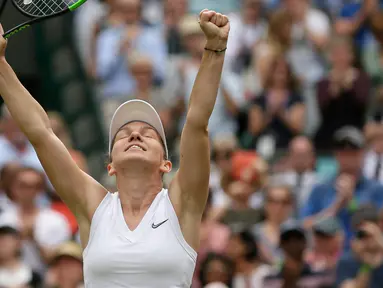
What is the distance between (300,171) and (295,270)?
196 centimetres

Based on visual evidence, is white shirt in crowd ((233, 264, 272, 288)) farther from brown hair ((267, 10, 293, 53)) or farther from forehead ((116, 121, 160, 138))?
brown hair ((267, 10, 293, 53))

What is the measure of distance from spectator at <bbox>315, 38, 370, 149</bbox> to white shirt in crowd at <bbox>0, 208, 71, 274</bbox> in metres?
3.03

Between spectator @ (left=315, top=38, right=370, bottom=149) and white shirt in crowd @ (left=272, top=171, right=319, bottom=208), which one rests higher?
spectator @ (left=315, top=38, right=370, bottom=149)

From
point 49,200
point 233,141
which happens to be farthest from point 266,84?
point 49,200

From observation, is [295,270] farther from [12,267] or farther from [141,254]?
[141,254]

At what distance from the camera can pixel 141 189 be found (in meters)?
5.07

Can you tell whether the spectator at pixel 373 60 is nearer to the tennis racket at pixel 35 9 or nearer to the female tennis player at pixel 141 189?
the tennis racket at pixel 35 9

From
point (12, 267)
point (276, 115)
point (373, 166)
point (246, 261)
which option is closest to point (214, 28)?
point (246, 261)

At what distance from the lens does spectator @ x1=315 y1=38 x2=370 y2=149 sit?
10555mm

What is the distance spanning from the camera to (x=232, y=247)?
27.7 ft

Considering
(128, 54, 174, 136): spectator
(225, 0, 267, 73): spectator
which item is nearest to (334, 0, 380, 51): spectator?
(225, 0, 267, 73): spectator

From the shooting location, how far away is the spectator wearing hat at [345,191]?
8867 mm

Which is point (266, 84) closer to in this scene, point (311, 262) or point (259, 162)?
point (259, 162)

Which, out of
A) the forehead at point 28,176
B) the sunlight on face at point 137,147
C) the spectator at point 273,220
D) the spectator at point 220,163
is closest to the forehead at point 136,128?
the sunlight on face at point 137,147
